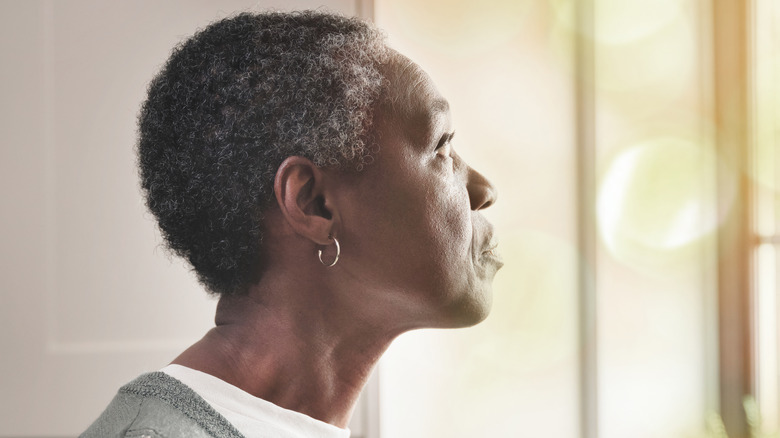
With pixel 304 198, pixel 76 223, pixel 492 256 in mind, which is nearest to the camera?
pixel 304 198

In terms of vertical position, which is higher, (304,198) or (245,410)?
(304,198)

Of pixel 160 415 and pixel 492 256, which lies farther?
pixel 492 256

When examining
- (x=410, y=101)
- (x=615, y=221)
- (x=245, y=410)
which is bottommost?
(x=245, y=410)

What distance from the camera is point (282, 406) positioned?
81 cm

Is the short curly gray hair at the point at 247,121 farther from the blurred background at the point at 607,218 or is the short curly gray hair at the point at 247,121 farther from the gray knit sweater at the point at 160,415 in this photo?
the blurred background at the point at 607,218

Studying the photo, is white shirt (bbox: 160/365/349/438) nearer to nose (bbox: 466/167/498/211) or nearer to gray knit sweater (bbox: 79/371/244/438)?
gray knit sweater (bbox: 79/371/244/438)

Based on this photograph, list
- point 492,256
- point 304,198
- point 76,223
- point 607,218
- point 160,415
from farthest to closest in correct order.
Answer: point 607,218 → point 76,223 → point 492,256 → point 304,198 → point 160,415

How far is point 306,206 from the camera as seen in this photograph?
2.69 ft

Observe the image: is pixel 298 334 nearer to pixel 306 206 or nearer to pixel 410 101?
pixel 306 206

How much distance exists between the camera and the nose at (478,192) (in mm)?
909

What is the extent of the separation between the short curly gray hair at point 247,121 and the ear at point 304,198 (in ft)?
0.04

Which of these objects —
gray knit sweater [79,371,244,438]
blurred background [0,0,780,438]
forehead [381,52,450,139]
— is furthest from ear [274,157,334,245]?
blurred background [0,0,780,438]

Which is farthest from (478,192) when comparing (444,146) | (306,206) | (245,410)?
(245,410)

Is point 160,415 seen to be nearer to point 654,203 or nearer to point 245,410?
point 245,410
